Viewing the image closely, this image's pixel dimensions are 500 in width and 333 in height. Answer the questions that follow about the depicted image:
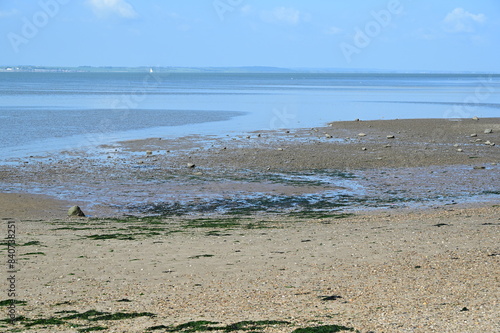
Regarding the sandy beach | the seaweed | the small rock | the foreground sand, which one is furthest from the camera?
the small rock

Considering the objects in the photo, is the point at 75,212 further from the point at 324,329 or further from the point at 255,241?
the point at 324,329

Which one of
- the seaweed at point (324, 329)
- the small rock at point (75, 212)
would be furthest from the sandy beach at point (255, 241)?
the small rock at point (75, 212)

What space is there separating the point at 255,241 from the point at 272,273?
9.10 ft

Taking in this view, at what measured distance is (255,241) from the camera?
46.1 feet

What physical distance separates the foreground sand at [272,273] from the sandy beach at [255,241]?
1.7 inches

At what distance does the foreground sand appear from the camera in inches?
345

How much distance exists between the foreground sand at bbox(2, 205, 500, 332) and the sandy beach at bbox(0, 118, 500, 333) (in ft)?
0.14

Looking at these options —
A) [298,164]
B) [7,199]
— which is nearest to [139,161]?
[298,164]

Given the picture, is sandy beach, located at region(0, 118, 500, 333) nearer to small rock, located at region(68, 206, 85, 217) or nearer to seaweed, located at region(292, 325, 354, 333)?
seaweed, located at region(292, 325, 354, 333)

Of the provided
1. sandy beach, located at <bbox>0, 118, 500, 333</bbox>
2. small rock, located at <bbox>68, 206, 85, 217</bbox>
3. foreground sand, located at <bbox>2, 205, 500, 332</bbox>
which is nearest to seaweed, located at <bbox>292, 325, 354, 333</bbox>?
sandy beach, located at <bbox>0, 118, 500, 333</bbox>

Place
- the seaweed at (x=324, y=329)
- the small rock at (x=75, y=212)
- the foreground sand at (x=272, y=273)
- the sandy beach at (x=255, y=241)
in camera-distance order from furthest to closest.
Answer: the small rock at (x=75, y=212) → the sandy beach at (x=255, y=241) → the foreground sand at (x=272, y=273) → the seaweed at (x=324, y=329)

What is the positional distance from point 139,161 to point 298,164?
707 centimetres

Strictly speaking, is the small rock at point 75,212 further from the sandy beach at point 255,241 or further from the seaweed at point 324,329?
the seaweed at point 324,329

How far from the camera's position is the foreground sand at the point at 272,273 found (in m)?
8.77
